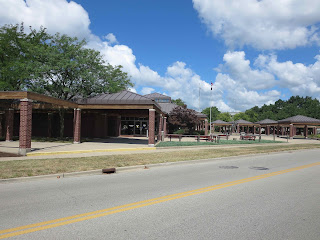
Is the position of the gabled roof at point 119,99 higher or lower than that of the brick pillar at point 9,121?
higher

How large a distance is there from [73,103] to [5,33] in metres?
11.5

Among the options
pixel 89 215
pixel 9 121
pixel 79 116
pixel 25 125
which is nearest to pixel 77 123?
pixel 79 116

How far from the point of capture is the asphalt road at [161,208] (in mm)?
4191

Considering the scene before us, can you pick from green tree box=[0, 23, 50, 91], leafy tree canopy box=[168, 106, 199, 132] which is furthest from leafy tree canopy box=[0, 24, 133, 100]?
leafy tree canopy box=[168, 106, 199, 132]

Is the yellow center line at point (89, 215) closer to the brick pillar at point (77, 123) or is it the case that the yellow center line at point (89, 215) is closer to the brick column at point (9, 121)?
the brick pillar at point (77, 123)

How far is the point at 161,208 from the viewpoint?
214 inches

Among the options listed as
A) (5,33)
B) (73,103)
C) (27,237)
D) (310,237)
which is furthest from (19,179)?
(5,33)

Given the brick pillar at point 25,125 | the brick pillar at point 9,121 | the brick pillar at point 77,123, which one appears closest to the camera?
the brick pillar at point 25,125

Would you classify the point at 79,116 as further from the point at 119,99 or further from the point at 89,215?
the point at 89,215

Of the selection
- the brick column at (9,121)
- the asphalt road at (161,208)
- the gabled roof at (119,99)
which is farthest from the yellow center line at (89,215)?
the brick column at (9,121)

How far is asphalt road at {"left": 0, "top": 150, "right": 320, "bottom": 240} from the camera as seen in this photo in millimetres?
4191

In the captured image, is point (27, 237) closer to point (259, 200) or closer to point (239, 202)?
point (239, 202)

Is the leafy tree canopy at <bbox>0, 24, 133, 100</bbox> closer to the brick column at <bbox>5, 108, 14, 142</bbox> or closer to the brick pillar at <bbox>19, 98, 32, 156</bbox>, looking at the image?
the brick column at <bbox>5, 108, 14, 142</bbox>

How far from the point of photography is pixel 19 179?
8078mm
